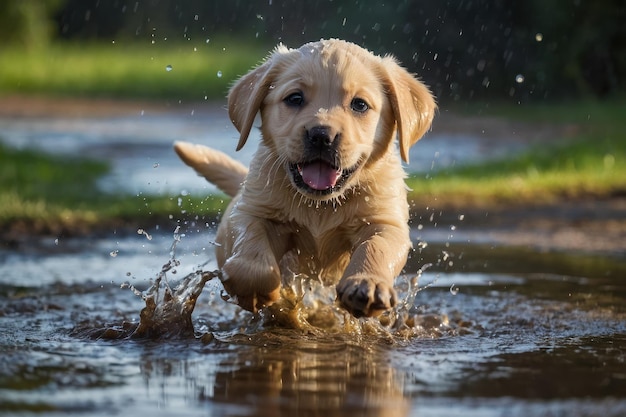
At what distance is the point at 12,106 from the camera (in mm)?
20031

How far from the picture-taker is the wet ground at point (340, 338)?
3.69 meters

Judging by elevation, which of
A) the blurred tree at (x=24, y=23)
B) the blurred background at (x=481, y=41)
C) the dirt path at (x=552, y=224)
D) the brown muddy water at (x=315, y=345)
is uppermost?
the blurred tree at (x=24, y=23)

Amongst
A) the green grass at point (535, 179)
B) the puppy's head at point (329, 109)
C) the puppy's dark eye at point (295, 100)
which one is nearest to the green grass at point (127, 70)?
the green grass at point (535, 179)

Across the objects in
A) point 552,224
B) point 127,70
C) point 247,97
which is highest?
point 127,70

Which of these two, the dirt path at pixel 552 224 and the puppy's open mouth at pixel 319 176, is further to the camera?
the dirt path at pixel 552 224

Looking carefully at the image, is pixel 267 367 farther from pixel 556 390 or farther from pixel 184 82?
pixel 184 82

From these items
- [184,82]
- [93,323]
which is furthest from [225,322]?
[184,82]

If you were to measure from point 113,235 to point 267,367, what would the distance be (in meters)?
4.14

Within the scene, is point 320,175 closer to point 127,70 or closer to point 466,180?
point 466,180

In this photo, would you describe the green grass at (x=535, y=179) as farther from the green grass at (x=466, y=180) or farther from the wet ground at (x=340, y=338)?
the wet ground at (x=340, y=338)

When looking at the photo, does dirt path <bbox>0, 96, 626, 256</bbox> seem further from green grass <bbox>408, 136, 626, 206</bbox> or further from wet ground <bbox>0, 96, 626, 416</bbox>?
green grass <bbox>408, 136, 626, 206</bbox>

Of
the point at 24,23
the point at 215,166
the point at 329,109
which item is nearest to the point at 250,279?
the point at 329,109

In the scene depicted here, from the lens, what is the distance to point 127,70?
82.1ft

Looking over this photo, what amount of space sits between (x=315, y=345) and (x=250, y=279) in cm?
38
